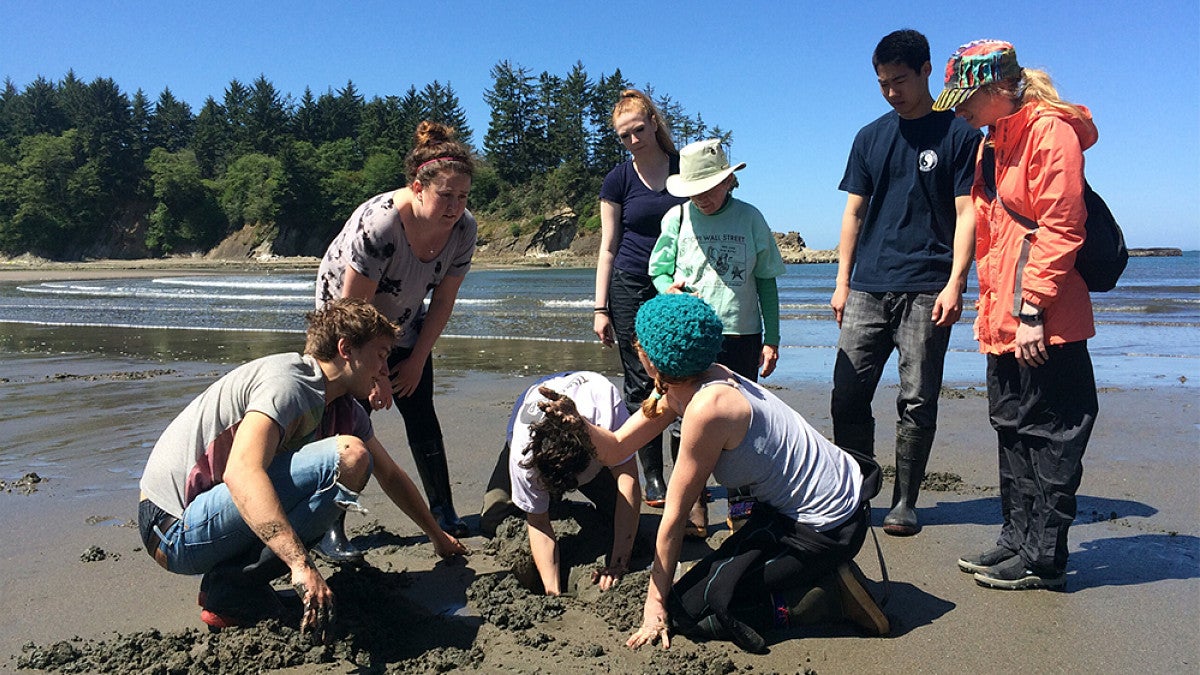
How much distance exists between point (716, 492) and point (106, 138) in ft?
310

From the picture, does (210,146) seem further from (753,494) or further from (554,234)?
(753,494)

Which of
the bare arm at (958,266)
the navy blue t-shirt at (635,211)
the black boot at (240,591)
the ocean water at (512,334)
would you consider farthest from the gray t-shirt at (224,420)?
the ocean water at (512,334)

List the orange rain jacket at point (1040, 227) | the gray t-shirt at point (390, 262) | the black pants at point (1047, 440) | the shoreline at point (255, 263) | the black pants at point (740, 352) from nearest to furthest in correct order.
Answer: the orange rain jacket at point (1040, 227), the black pants at point (1047, 440), the gray t-shirt at point (390, 262), the black pants at point (740, 352), the shoreline at point (255, 263)

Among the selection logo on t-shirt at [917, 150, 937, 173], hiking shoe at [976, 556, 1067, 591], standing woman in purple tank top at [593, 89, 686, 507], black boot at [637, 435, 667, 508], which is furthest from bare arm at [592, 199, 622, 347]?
hiking shoe at [976, 556, 1067, 591]

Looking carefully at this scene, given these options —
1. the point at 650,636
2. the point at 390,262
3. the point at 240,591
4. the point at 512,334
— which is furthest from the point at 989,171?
the point at 512,334

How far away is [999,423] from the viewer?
3268 mm

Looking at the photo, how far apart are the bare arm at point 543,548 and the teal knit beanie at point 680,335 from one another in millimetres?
921

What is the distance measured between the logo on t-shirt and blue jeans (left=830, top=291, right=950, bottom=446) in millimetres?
568

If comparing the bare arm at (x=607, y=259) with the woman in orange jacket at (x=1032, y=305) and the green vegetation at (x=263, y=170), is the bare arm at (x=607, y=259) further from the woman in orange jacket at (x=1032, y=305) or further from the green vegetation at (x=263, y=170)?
the green vegetation at (x=263, y=170)

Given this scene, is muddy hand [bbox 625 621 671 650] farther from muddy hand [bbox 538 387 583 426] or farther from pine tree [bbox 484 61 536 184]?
pine tree [bbox 484 61 536 184]

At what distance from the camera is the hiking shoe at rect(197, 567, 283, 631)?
277 cm

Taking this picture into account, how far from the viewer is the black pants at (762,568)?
2.75 meters

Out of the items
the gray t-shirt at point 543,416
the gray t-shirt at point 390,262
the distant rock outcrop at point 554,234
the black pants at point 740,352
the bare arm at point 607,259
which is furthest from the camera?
the distant rock outcrop at point 554,234

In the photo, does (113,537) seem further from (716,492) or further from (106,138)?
(106,138)
